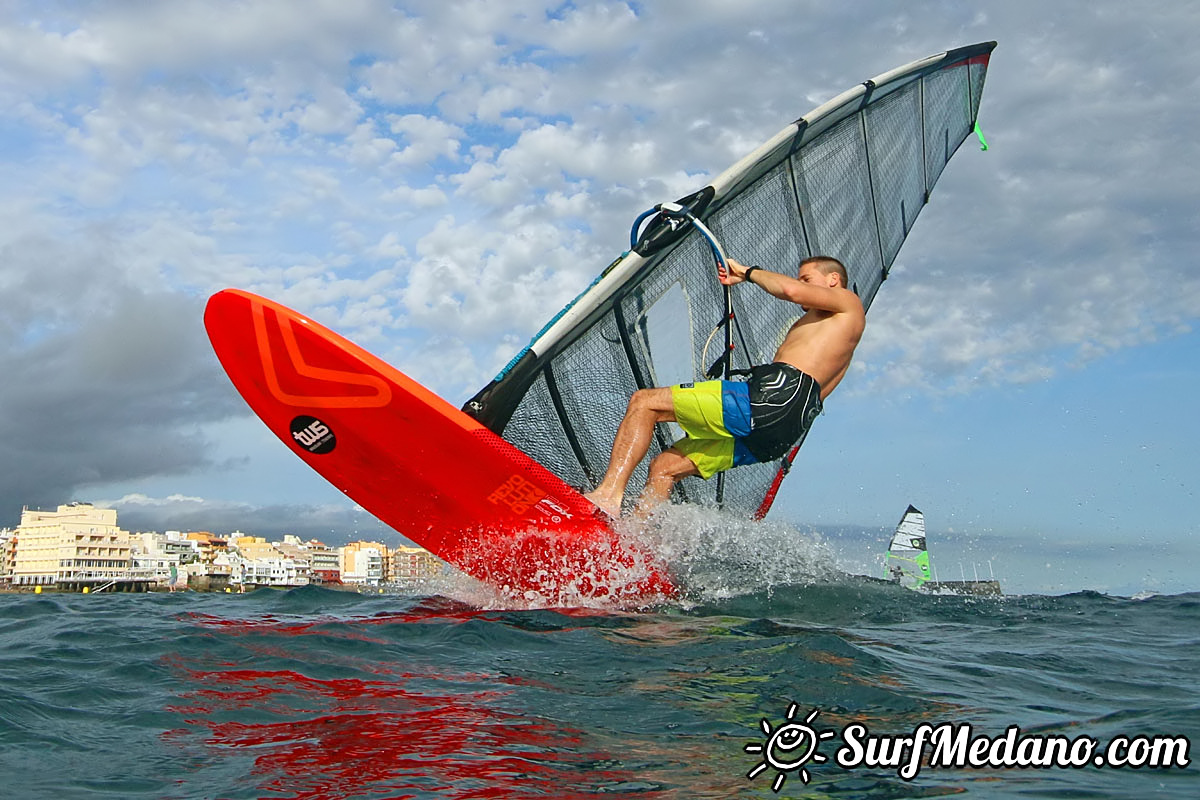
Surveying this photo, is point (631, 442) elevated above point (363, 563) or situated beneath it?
elevated above

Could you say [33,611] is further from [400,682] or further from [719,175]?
[719,175]

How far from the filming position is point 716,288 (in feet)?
23.1

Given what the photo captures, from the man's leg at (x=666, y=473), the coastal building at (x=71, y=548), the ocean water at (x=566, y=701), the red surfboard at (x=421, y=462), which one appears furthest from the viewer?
the coastal building at (x=71, y=548)

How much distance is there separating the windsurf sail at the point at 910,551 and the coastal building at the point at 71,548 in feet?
365

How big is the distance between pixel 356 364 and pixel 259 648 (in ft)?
5.93

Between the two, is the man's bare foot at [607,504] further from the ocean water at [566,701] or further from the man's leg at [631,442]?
the ocean water at [566,701]

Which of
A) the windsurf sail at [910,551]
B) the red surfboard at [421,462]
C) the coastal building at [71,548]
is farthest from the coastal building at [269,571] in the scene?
the red surfboard at [421,462]

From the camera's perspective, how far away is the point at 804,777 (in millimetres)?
2559

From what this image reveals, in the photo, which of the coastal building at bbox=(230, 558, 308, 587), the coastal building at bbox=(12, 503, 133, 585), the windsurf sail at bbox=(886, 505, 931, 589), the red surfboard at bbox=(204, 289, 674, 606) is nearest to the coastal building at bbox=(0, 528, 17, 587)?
the coastal building at bbox=(12, 503, 133, 585)

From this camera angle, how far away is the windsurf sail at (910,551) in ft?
79.9

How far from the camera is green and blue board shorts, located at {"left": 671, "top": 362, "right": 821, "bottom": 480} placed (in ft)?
18.8

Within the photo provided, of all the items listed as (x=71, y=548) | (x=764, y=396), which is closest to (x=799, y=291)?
(x=764, y=396)

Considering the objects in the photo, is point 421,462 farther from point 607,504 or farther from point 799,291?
point 799,291

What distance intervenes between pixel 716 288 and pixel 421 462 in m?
2.82
